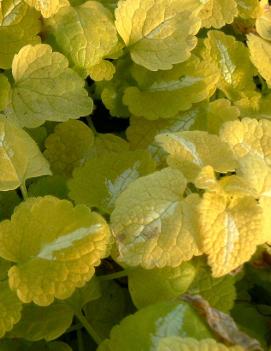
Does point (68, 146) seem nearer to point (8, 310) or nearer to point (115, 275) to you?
point (115, 275)

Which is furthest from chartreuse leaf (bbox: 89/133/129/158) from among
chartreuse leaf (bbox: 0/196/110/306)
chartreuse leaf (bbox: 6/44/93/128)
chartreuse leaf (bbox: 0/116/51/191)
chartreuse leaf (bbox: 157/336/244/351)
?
chartreuse leaf (bbox: 157/336/244/351)

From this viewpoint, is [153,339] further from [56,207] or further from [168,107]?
[168,107]

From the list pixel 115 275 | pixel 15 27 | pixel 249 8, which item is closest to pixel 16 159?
pixel 115 275

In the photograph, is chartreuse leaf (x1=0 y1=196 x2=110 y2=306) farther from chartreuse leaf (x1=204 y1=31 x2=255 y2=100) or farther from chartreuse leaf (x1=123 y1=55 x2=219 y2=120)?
chartreuse leaf (x1=204 y1=31 x2=255 y2=100)

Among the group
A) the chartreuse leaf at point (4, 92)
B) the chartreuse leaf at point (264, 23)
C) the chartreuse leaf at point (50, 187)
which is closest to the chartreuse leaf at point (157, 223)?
the chartreuse leaf at point (50, 187)

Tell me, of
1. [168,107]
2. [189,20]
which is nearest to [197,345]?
[168,107]

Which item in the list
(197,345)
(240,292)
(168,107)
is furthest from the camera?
(168,107)
